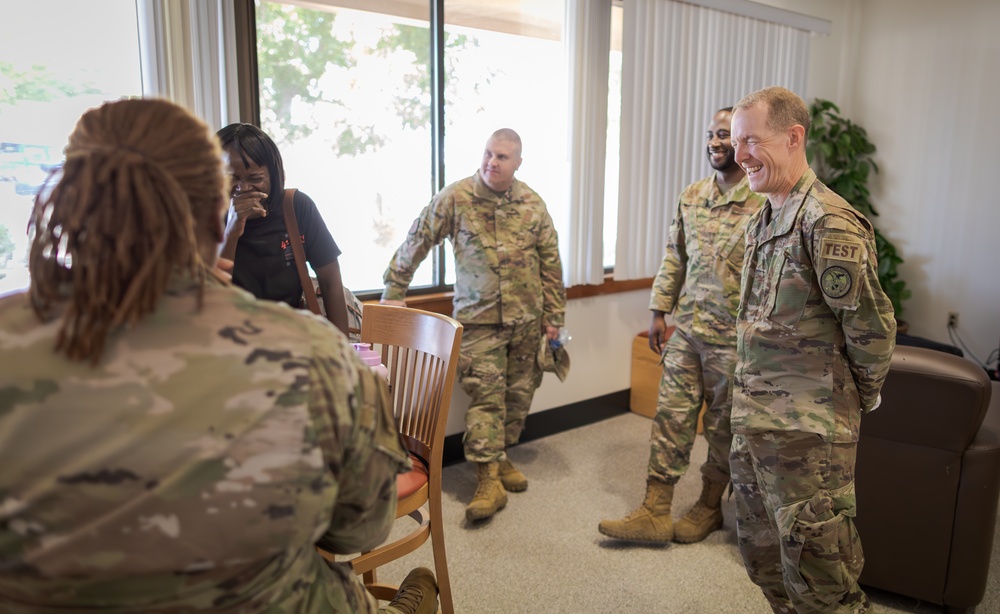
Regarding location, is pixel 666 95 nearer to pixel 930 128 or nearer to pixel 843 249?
pixel 930 128

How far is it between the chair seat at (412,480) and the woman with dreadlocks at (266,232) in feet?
1.70

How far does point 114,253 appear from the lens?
758 mm

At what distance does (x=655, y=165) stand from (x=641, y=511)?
6.62 feet

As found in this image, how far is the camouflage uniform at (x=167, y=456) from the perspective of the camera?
75cm

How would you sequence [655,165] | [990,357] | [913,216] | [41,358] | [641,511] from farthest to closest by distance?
[913,216]
[990,357]
[655,165]
[641,511]
[41,358]

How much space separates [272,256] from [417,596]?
105 centimetres

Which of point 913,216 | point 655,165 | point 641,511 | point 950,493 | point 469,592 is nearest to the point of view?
point 950,493

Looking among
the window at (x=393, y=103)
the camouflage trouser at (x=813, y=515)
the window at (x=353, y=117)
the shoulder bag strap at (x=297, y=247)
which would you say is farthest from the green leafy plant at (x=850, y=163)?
the shoulder bag strap at (x=297, y=247)

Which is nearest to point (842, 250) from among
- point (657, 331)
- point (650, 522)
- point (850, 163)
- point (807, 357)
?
point (807, 357)

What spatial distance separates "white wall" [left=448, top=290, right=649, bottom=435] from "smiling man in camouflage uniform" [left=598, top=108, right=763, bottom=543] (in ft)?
3.54

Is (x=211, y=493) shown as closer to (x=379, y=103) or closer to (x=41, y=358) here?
(x=41, y=358)

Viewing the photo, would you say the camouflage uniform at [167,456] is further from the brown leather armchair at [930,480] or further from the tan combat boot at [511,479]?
the tan combat boot at [511,479]

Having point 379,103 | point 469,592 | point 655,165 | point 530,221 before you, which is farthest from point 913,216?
point 469,592

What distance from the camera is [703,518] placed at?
2648mm
